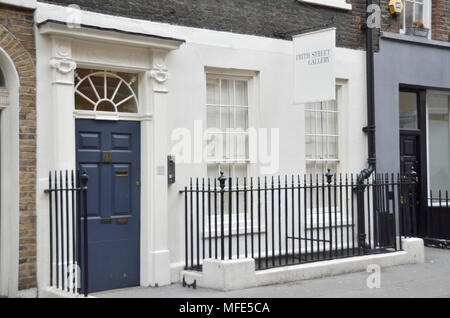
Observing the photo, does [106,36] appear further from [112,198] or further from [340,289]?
[340,289]

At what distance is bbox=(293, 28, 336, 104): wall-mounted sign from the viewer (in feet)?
32.1

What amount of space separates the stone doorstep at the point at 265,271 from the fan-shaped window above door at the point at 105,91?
239 cm

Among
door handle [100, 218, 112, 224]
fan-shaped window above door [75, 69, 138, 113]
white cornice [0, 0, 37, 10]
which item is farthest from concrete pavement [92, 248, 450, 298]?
white cornice [0, 0, 37, 10]

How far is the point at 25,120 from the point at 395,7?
7.51 m

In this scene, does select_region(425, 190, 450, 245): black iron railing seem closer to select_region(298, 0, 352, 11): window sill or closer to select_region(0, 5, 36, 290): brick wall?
select_region(298, 0, 352, 11): window sill

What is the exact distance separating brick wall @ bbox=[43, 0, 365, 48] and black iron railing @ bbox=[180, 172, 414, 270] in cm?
234

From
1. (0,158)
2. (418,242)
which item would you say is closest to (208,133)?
(0,158)

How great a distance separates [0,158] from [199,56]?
10.6ft

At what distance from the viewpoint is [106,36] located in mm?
8352

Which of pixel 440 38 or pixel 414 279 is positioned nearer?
pixel 414 279

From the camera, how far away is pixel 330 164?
11.5m

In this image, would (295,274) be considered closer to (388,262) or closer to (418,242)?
(388,262)

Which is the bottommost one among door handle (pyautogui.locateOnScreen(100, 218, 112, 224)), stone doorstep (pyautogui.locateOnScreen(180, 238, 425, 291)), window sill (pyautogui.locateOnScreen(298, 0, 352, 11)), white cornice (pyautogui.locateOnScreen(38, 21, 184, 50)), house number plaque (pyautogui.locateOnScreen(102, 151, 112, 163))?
stone doorstep (pyautogui.locateOnScreen(180, 238, 425, 291))

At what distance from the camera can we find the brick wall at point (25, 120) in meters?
7.70
